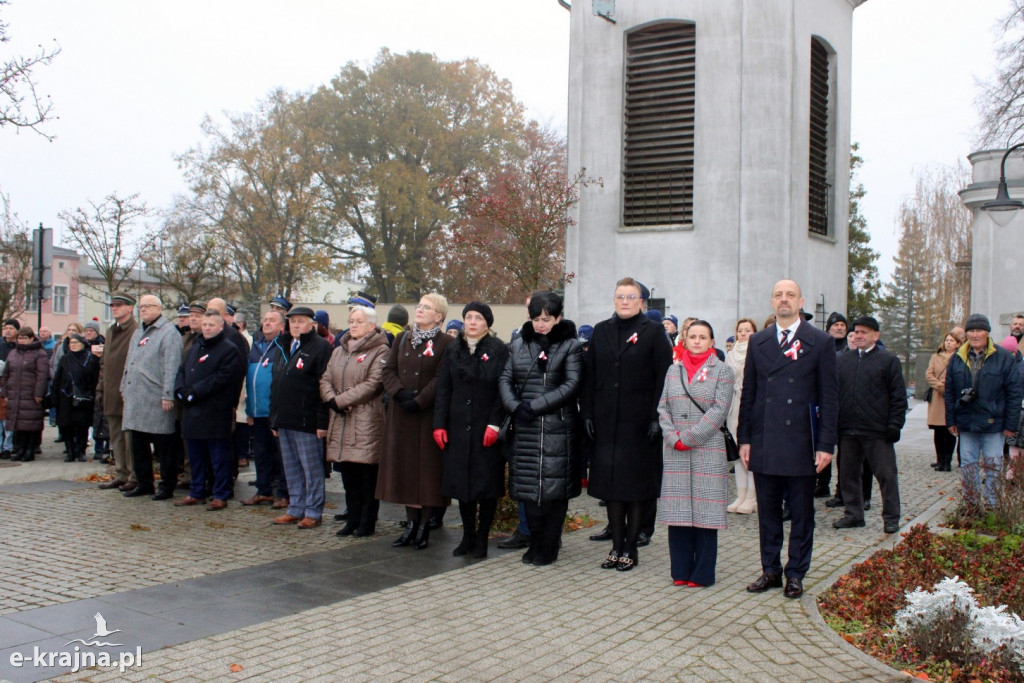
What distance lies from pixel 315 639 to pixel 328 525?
142 inches

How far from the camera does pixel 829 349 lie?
6.41 meters

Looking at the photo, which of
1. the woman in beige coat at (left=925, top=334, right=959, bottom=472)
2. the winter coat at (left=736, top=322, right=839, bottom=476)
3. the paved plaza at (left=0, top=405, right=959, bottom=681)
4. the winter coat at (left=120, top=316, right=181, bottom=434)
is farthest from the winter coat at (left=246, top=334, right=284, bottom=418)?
the woman in beige coat at (left=925, top=334, right=959, bottom=472)

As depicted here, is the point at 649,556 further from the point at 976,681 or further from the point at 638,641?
the point at 976,681

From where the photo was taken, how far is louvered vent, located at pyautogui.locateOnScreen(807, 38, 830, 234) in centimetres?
1780

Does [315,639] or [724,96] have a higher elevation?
[724,96]

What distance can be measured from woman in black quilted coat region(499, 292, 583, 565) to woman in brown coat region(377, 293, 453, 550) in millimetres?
809

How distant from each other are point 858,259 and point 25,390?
103 ft

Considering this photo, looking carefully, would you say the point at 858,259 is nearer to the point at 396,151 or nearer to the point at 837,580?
the point at 396,151

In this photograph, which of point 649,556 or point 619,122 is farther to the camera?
point 619,122

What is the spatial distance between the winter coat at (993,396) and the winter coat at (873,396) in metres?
1.21

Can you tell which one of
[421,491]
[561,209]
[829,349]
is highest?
[561,209]

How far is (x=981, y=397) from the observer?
9.59 metres

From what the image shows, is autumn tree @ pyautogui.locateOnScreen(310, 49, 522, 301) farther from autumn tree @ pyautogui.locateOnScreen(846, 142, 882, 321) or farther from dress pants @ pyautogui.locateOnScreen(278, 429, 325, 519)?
dress pants @ pyautogui.locateOnScreen(278, 429, 325, 519)

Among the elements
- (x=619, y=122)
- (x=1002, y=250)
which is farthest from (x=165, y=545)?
(x=1002, y=250)
